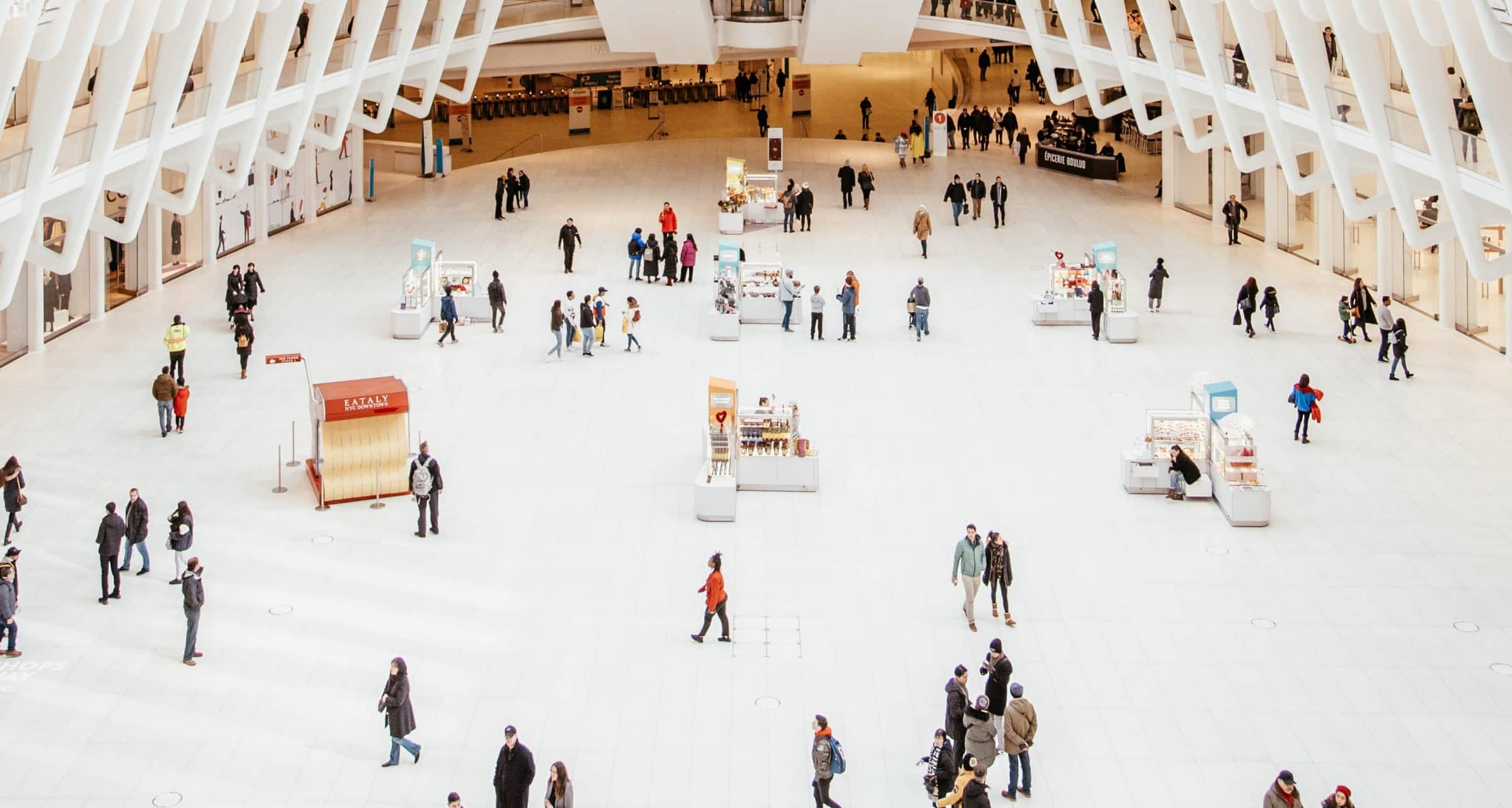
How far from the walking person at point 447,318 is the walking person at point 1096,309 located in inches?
410

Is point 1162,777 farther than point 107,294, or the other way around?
point 107,294

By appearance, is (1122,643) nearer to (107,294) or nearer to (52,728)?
(52,728)

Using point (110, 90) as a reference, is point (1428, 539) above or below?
below

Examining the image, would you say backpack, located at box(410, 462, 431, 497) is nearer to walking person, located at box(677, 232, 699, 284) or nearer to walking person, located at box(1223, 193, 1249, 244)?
walking person, located at box(677, 232, 699, 284)

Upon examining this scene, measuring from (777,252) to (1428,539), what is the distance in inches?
661

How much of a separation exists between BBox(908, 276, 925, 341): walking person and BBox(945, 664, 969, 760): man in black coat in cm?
1373

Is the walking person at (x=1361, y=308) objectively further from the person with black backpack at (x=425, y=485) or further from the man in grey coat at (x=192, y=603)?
the man in grey coat at (x=192, y=603)

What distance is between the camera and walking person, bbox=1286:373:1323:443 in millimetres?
22047

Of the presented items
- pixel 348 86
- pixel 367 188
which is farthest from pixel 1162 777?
pixel 367 188

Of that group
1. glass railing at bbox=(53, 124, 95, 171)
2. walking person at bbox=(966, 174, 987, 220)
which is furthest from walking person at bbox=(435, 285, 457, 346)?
walking person at bbox=(966, 174, 987, 220)

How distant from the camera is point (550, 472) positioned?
2158 cm

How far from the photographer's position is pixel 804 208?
119 feet

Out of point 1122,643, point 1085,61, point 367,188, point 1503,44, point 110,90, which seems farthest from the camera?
point 367,188

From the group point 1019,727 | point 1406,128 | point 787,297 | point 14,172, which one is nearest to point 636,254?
point 787,297
